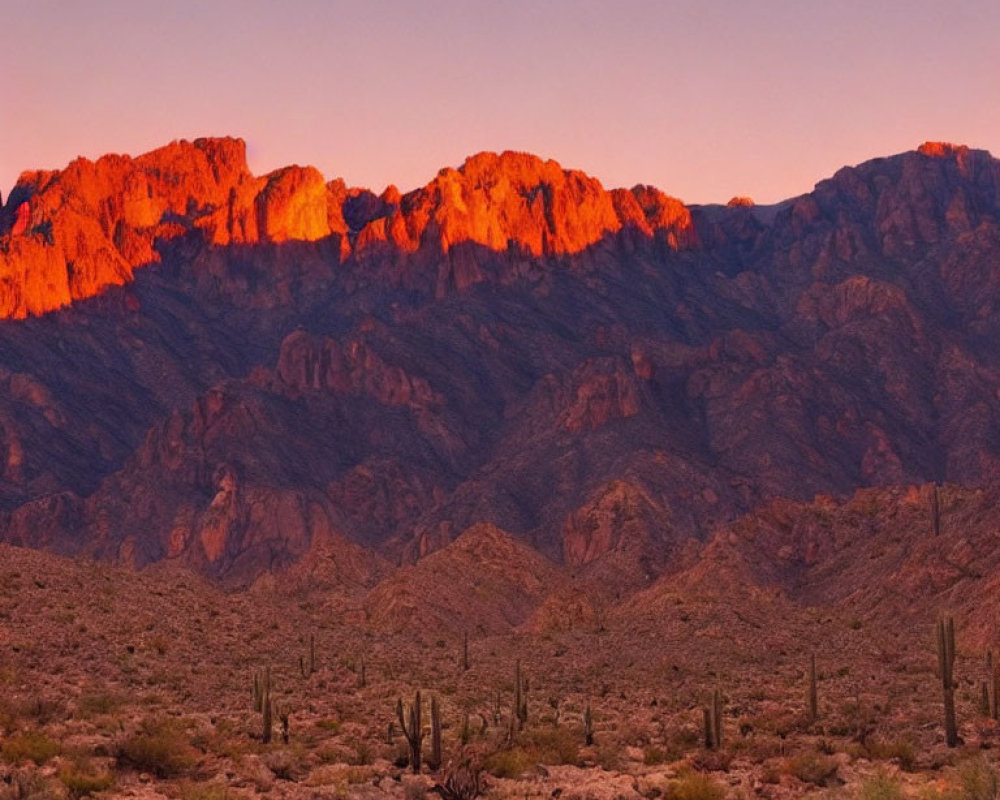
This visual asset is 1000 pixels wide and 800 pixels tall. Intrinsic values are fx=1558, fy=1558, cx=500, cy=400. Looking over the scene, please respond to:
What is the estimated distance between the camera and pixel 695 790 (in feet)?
99.2

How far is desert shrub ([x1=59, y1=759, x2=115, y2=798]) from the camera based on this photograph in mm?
30359

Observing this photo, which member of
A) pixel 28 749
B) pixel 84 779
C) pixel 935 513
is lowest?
pixel 84 779

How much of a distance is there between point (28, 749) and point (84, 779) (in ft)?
11.3

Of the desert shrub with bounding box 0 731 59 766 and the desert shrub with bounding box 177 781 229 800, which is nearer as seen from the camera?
the desert shrub with bounding box 177 781 229 800

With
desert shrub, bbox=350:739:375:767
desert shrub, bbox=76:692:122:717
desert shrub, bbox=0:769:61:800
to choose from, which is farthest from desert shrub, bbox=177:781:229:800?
desert shrub, bbox=76:692:122:717

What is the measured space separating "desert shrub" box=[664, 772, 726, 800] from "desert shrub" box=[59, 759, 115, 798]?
36.7ft

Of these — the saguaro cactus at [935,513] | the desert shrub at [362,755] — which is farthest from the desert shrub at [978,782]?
the saguaro cactus at [935,513]

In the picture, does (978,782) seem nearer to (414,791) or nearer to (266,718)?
(414,791)

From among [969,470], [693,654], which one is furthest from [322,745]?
[969,470]

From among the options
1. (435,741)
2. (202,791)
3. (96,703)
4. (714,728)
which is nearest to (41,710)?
(96,703)

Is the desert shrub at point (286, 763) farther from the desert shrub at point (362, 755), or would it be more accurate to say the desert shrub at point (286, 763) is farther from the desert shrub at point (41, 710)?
the desert shrub at point (41, 710)

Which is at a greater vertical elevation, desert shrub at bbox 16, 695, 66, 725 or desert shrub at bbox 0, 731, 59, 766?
desert shrub at bbox 16, 695, 66, 725

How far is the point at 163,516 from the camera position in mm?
184375

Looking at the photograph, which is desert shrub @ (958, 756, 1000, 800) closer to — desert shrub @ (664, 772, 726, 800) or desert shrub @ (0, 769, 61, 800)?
desert shrub @ (664, 772, 726, 800)
